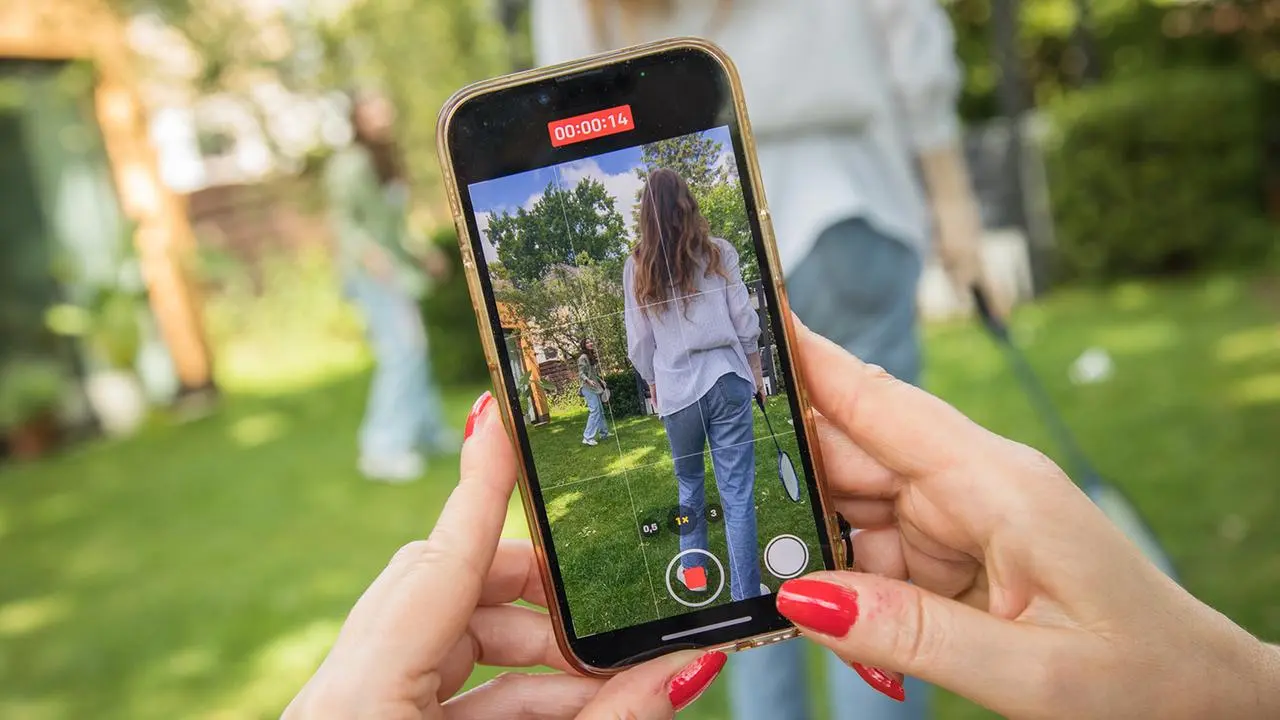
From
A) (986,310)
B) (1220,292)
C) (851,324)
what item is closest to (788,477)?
(851,324)

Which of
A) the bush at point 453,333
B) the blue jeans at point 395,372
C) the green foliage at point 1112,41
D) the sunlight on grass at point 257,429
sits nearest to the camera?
the blue jeans at point 395,372

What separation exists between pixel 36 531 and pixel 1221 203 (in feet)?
26.2

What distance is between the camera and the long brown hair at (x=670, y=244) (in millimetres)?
1263

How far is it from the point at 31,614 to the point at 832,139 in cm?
466

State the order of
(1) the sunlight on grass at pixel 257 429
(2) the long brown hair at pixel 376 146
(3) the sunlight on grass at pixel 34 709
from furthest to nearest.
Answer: (1) the sunlight on grass at pixel 257 429, (2) the long brown hair at pixel 376 146, (3) the sunlight on grass at pixel 34 709

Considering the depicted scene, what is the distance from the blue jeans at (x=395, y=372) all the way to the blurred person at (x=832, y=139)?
3946mm

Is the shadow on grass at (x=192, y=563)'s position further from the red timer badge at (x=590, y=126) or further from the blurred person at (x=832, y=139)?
the red timer badge at (x=590, y=126)

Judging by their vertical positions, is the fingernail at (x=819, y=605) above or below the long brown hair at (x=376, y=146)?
below

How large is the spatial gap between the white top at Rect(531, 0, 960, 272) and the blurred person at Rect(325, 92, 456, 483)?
3639 millimetres

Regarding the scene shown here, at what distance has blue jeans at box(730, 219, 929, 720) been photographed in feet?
6.79

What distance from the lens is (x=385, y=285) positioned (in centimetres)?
596

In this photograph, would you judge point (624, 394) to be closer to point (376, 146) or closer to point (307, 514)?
point (307, 514)

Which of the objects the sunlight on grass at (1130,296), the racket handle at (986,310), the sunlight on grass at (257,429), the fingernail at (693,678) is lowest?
the sunlight on grass at (1130,296)

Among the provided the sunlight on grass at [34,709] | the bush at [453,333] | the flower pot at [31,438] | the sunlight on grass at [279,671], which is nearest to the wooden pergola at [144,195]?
the flower pot at [31,438]
